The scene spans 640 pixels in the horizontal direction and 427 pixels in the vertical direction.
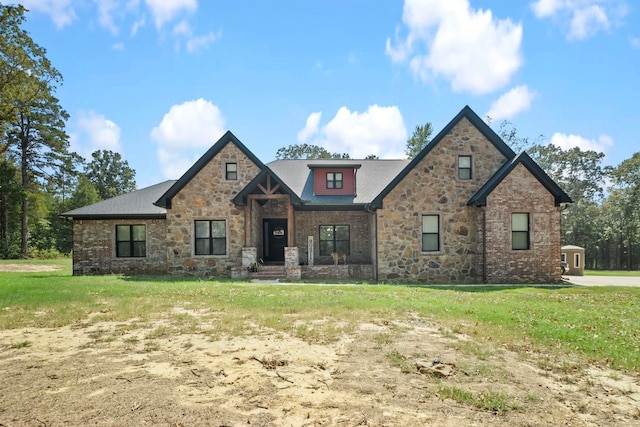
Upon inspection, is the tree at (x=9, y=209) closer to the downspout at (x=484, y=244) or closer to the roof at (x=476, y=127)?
the roof at (x=476, y=127)

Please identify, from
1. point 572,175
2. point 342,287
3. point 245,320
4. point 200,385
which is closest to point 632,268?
point 572,175

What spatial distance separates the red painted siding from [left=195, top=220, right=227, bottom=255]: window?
533 centimetres

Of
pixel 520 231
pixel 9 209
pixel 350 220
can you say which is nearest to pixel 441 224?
pixel 520 231

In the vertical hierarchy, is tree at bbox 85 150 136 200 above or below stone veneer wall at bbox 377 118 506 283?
above

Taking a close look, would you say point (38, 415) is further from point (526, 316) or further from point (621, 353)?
point (526, 316)

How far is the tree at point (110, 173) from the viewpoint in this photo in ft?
205

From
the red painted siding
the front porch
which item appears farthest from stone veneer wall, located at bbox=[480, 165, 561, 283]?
the red painted siding

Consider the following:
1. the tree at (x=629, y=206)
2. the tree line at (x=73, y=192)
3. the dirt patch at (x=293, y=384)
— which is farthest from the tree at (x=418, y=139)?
the dirt patch at (x=293, y=384)

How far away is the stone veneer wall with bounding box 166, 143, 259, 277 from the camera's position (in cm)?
1941

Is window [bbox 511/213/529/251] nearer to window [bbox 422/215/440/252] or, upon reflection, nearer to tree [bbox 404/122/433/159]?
window [bbox 422/215/440/252]

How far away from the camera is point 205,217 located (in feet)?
64.0

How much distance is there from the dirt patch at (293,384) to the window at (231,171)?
1326 cm

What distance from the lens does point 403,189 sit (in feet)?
59.3

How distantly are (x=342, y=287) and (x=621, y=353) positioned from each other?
9339mm
